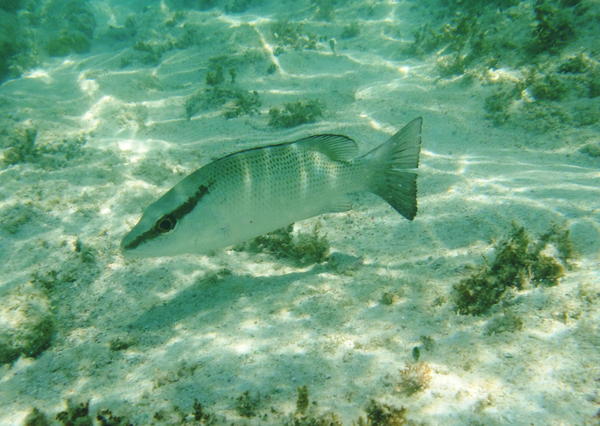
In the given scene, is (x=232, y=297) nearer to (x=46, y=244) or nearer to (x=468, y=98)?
(x=46, y=244)

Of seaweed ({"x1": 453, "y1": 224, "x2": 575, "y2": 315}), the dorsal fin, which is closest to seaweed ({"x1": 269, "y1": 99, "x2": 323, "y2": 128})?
the dorsal fin

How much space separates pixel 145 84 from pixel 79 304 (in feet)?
24.9

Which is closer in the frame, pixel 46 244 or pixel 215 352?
pixel 215 352

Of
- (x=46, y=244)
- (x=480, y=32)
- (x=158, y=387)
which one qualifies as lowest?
(x=158, y=387)

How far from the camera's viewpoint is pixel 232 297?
12.3 feet

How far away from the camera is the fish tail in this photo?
11.1ft

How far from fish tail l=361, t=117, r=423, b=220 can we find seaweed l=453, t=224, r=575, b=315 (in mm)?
819

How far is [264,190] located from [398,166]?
132cm

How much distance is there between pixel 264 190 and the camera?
309 cm

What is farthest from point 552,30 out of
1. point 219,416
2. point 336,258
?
point 219,416

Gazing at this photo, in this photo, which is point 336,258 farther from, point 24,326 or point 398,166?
point 24,326

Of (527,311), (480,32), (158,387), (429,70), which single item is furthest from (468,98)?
(158,387)

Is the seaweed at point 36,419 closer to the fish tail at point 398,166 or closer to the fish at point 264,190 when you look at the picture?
the fish at point 264,190

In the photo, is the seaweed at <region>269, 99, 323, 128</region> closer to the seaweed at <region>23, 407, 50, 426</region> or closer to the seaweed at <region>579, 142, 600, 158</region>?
the seaweed at <region>579, 142, 600, 158</region>
